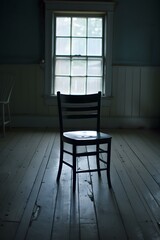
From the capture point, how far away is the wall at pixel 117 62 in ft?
19.3

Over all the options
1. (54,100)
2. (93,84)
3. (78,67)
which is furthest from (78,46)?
(54,100)

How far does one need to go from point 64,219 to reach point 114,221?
35 cm

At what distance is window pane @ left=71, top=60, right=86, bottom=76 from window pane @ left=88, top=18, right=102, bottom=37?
1.68ft

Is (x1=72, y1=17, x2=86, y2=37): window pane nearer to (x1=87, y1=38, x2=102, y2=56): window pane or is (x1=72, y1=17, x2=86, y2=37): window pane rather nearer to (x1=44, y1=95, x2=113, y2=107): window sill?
(x1=87, y1=38, x2=102, y2=56): window pane

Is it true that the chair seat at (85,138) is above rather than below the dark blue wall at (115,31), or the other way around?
below

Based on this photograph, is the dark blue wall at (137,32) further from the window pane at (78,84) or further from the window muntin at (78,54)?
the window pane at (78,84)

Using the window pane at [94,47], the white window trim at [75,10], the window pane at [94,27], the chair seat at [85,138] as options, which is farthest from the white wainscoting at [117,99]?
the chair seat at [85,138]

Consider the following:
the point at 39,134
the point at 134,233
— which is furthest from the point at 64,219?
the point at 39,134

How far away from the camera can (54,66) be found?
6.01m

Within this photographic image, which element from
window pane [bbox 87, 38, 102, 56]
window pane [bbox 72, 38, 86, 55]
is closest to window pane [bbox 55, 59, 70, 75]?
window pane [bbox 72, 38, 86, 55]

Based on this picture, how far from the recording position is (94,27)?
5941 mm

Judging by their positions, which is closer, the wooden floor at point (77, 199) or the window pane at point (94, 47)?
the wooden floor at point (77, 199)

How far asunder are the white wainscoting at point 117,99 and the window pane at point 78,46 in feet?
2.14

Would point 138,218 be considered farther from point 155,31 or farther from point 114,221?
point 155,31
